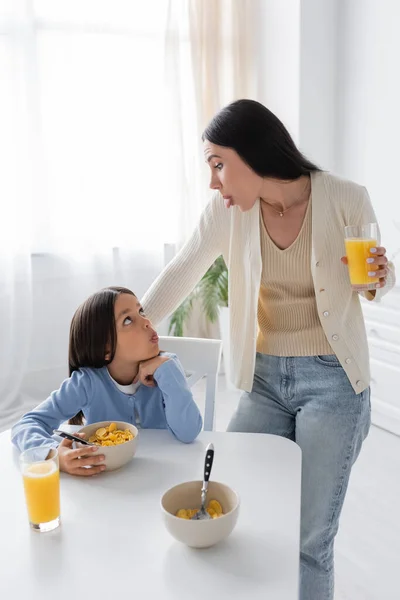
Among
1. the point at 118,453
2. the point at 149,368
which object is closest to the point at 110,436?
the point at 118,453

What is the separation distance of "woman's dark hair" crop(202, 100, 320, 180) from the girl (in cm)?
44

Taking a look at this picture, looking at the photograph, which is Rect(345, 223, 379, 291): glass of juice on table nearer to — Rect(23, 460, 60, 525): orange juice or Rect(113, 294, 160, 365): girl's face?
Rect(113, 294, 160, 365): girl's face

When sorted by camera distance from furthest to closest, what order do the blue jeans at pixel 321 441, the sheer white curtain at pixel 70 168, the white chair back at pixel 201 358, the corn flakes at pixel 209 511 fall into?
1. the sheer white curtain at pixel 70 168
2. the white chair back at pixel 201 358
3. the blue jeans at pixel 321 441
4. the corn flakes at pixel 209 511

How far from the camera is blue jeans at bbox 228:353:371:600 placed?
1528 millimetres

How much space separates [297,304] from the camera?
1648mm

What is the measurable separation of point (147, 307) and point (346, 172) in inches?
92.8

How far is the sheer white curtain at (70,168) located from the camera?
11.9ft

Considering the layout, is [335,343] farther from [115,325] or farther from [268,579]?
[268,579]

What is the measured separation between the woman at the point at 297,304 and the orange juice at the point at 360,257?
0.02 metres


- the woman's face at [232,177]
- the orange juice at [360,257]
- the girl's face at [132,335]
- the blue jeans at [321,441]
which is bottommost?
the blue jeans at [321,441]

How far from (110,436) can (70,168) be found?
270 cm

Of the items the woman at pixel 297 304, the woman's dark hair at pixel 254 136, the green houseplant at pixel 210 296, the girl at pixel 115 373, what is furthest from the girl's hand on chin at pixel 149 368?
the green houseplant at pixel 210 296

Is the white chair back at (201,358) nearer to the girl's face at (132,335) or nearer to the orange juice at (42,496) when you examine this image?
the girl's face at (132,335)

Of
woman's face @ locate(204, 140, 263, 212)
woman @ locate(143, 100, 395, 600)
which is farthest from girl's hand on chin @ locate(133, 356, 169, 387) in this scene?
woman's face @ locate(204, 140, 263, 212)
